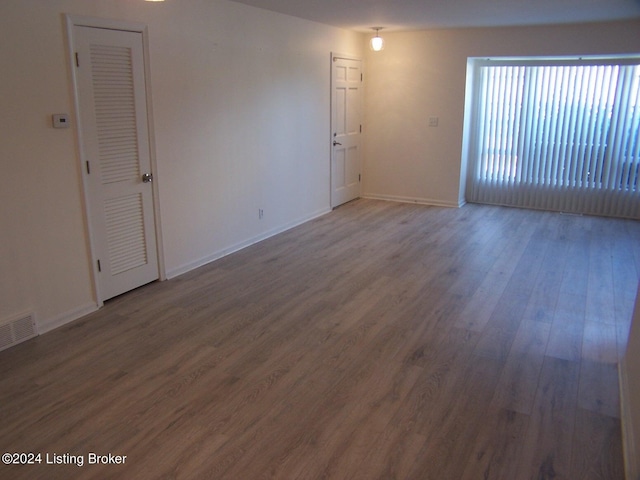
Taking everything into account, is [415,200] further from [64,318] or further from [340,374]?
[64,318]

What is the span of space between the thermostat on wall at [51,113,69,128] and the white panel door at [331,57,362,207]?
3.96 m

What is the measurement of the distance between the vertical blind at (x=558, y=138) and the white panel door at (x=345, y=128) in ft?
5.71

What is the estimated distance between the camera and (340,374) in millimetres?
3031

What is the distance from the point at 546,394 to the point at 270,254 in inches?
123

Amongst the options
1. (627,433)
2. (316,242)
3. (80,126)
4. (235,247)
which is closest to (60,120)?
(80,126)

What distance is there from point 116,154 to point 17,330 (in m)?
1.47

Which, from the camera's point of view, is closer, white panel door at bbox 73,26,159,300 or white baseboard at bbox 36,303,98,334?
white baseboard at bbox 36,303,98,334

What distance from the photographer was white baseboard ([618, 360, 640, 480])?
2162 mm

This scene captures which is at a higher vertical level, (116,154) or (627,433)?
(116,154)

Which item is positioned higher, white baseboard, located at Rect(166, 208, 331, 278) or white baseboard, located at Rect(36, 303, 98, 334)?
white baseboard, located at Rect(166, 208, 331, 278)

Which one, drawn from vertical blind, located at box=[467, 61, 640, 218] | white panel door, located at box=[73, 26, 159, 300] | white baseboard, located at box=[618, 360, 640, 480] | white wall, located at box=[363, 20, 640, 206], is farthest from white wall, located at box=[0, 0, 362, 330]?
white baseboard, located at box=[618, 360, 640, 480]

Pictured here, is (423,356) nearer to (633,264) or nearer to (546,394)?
(546,394)

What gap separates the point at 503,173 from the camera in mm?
7363

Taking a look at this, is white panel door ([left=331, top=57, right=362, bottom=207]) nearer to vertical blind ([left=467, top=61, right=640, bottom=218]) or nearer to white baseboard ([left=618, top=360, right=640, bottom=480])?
vertical blind ([left=467, top=61, right=640, bottom=218])
